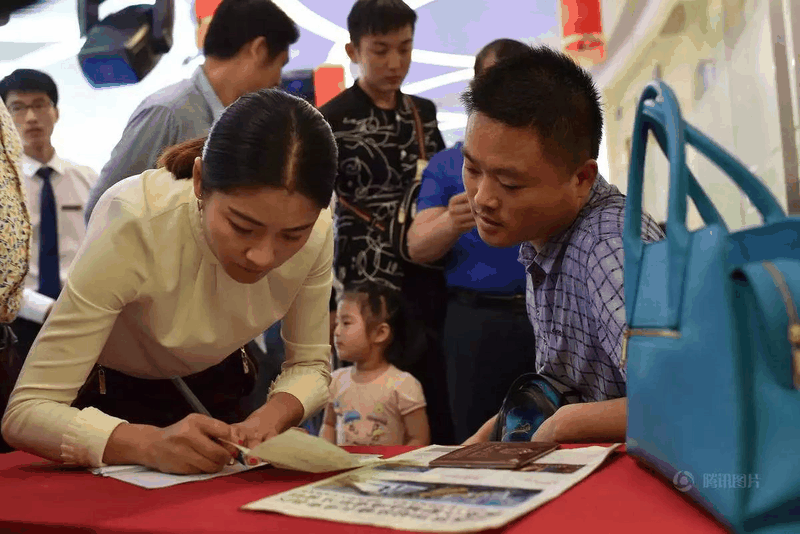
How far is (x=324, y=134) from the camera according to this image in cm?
112

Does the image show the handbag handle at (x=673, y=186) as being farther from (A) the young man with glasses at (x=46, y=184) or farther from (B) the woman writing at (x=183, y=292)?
(A) the young man with glasses at (x=46, y=184)

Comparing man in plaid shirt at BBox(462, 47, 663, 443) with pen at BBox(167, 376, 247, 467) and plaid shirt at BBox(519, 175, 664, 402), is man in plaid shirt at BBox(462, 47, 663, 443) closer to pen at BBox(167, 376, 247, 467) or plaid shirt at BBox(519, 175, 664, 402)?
plaid shirt at BBox(519, 175, 664, 402)

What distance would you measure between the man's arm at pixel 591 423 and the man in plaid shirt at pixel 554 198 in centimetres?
4

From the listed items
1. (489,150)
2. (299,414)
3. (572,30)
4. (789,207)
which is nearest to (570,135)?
(489,150)

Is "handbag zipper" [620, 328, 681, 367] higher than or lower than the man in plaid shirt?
lower

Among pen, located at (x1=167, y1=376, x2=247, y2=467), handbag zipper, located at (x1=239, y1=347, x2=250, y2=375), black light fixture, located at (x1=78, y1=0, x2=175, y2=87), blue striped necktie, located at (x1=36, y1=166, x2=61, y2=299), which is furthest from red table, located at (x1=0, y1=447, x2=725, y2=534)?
black light fixture, located at (x1=78, y1=0, x2=175, y2=87)

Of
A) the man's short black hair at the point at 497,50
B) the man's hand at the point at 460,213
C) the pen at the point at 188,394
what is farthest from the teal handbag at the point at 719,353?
the man's short black hair at the point at 497,50

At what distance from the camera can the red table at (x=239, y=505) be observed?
644 mm

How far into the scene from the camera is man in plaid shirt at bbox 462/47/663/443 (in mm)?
1148

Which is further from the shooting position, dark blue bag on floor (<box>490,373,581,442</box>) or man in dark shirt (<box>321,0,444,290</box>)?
man in dark shirt (<box>321,0,444,290</box>)

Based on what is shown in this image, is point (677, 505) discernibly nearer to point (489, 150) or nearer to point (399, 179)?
point (489, 150)

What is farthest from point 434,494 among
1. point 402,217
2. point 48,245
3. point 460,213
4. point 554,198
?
point 48,245

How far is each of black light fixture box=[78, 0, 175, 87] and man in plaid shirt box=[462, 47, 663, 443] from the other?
199cm

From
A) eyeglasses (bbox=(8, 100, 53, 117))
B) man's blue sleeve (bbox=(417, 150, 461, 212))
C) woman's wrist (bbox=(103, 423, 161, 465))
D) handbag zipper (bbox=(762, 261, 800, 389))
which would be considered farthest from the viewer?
eyeglasses (bbox=(8, 100, 53, 117))
